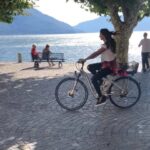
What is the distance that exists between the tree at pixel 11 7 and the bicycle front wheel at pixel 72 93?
15904mm

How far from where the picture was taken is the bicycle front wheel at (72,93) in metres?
11.4

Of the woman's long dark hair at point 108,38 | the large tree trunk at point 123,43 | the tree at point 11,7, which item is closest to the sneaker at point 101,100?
the woman's long dark hair at point 108,38

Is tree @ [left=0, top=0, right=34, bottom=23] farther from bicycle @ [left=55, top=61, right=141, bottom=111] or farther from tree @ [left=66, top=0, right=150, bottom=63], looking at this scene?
bicycle @ [left=55, top=61, right=141, bottom=111]

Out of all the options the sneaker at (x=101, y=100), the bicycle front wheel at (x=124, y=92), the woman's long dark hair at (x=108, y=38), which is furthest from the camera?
the sneaker at (x=101, y=100)

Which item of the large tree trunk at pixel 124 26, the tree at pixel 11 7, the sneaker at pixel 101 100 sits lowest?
the sneaker at pixel 101 100

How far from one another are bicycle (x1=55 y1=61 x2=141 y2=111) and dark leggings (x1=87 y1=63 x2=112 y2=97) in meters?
0.11

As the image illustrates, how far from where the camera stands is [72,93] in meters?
11.5

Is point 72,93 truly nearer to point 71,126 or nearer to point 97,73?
point 97,73

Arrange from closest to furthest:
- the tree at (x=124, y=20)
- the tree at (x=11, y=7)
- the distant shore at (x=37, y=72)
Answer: the distant shore at (x=37, y=72), the tree at (x=124, y=20), the tree at (x=11, y=7)

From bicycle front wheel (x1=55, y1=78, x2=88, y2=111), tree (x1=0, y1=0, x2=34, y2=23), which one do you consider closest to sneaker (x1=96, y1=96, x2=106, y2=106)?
bicycle front wheel (x1=55, y1=78, x2=88, y2=111)

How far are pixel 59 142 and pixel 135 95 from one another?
151 inches

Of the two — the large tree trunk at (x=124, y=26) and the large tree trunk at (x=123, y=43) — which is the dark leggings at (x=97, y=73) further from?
the large tree trunk at (x=123, y=43)

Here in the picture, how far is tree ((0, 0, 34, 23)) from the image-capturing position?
88.3 feet

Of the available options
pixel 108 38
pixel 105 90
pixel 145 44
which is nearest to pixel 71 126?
pixel 105 90
